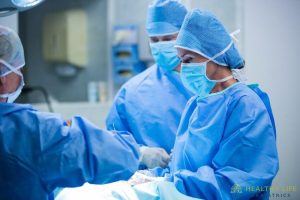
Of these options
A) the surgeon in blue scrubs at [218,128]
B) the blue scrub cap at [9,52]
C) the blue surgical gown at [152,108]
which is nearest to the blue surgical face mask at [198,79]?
the surgeon in blue scrubs at [218,128]

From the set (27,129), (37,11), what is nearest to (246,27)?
(27,129)

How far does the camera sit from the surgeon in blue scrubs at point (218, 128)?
1292 millimetres

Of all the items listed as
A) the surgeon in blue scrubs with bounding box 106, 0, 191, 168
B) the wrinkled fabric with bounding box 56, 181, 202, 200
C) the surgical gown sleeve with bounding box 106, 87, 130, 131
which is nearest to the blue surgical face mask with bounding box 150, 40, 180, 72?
the surgeon in blue scrubs with bounding box 106, 0, 191, 168

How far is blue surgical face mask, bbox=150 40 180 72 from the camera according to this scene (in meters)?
1.94

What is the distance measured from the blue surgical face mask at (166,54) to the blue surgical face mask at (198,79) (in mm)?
373

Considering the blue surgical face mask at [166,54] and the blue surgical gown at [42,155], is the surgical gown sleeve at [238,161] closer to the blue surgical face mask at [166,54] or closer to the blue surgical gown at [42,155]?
the blue surgical gown at [42,155]

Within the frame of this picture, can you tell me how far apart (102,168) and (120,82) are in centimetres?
244

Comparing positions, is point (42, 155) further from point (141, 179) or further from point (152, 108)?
point (152, 108)

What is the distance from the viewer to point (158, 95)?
1923 millimetres

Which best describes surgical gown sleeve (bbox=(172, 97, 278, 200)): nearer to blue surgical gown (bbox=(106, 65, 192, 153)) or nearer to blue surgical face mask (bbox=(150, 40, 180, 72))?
blue surgical gown (bbox=(106, 65, 192, 153))

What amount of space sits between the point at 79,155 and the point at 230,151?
52cm

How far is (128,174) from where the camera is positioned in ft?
4.12

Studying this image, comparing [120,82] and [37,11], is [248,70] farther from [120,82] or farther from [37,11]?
[37,11]

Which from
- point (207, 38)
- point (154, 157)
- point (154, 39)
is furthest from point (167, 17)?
point (154, 157)
